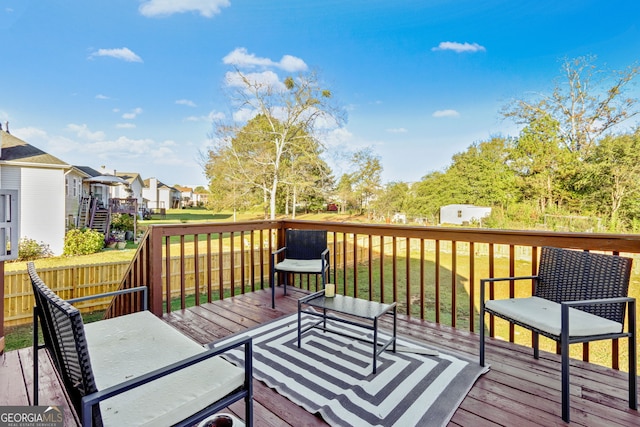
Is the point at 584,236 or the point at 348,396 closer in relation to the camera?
the point at 348,396

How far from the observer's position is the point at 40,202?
1047cm

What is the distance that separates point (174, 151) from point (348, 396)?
1650 centimetres

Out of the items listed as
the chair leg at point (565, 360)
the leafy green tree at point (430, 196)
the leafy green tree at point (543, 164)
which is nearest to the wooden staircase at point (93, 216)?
the chair leg at point (565, 360)

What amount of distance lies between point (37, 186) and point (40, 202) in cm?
57

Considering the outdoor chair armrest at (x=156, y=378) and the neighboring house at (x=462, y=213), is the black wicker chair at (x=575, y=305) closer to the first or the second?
the outdoor chair armrest at (x=156, y=378)

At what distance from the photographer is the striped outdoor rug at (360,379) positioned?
5.23 feet

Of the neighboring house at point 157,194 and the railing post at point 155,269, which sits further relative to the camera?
the neighboring house at point 157,194

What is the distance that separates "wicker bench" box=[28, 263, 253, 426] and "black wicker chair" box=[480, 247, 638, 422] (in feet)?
5.24

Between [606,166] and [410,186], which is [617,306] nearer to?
[606,166]

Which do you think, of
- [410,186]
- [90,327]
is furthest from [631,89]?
[90,327]

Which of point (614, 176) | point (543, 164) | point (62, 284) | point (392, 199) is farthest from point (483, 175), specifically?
point (62, 284)

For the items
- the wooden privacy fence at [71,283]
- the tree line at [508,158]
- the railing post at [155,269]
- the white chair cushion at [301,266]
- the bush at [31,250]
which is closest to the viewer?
the railing post at [155,269]

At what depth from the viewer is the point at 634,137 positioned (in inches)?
440

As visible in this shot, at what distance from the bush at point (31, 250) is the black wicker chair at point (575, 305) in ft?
44.0
